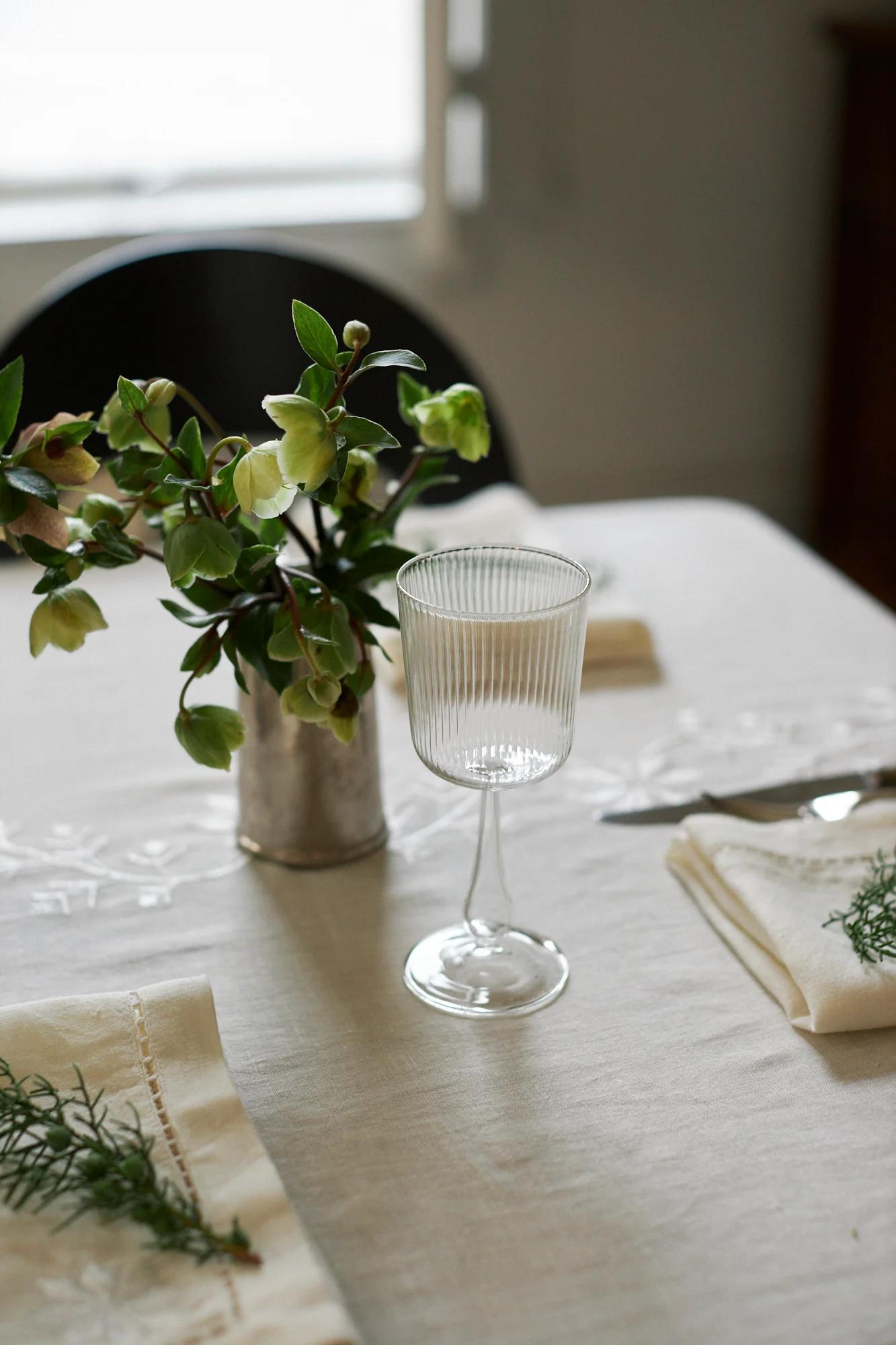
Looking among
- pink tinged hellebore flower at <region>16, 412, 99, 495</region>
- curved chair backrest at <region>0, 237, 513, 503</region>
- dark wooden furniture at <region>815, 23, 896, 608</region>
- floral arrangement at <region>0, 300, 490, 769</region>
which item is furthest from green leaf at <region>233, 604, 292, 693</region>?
dark wooden furniture at <region>815, 23, 896, 608</region>

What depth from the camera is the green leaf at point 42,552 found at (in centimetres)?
65

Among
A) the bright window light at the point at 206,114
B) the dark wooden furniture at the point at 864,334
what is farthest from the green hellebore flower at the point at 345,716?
the dark wooden furniture at the point at 864,334

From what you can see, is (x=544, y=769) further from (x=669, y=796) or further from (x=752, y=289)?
(x=752, y=289)

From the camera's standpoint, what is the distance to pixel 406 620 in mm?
640

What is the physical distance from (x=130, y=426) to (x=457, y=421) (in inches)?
6.9

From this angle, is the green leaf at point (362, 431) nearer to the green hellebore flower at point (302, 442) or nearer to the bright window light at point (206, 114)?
the green hellebore flower at point (302, 442)

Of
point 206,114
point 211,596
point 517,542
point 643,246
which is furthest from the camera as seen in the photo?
point 643,246

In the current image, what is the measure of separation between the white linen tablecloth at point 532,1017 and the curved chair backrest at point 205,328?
444 mm

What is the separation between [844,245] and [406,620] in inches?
86.6

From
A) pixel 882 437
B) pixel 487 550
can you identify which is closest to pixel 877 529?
pixel 882 437

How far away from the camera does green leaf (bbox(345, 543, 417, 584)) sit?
0.73 m

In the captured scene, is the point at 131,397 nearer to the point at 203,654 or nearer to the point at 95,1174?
the point at 203,654

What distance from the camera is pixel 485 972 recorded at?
0.70 m

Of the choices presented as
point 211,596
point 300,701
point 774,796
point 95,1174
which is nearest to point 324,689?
point 300,701
